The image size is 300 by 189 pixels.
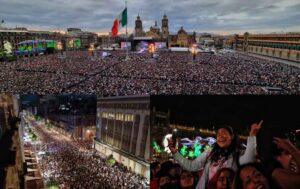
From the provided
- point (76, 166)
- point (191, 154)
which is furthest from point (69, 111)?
point (191, 154)

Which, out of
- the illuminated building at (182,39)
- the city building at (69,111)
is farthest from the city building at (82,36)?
the city building at (69,111)

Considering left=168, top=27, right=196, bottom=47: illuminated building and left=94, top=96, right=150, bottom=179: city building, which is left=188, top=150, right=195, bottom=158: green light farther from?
left=168, top=27, right=196, bottom=47: illuminated building

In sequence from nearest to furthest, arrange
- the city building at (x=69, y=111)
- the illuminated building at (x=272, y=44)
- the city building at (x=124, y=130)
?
the city building at (x=124, y=130)
the city building at (x=69, y=111)
the illuminated building at (x=272, y=44)

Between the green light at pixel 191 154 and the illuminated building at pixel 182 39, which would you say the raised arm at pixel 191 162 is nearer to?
the green light at pixel 191 154

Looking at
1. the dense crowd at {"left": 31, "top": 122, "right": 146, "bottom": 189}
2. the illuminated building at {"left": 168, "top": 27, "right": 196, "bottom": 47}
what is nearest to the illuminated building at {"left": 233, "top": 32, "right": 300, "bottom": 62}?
the illuminated building at {"left": 168, "top": 27, "right": 196, "bottom": 47}

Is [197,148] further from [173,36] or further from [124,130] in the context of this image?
[173,36]
